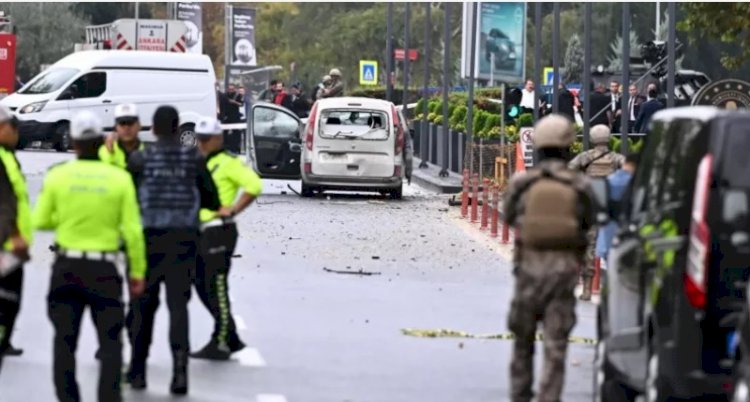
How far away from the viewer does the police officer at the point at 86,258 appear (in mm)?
10938

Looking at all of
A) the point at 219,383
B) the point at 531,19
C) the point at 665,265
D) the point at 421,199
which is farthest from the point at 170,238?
the point at 531,19

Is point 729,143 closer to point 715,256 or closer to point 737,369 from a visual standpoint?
point 715,256

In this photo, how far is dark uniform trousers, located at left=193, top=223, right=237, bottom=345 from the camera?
1408cm

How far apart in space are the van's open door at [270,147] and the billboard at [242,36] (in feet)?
135

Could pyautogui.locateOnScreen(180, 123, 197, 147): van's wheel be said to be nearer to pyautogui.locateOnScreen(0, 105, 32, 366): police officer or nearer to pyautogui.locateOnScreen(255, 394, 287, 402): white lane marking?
pyautogui.locateOnScreen(255, 394, 287, 402): white lane marking

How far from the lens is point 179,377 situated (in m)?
12.8

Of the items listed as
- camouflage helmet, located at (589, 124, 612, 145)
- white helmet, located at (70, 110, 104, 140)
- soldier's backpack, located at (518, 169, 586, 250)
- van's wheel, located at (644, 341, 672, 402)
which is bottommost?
van's wheel, located at (644, 341, 672, 402)

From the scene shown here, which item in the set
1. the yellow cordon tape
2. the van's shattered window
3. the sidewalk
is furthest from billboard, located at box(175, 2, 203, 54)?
the yellow cordon tape

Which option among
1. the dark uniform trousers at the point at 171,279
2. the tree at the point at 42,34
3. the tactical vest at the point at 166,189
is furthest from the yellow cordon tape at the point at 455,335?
the tree at the point at 42,34

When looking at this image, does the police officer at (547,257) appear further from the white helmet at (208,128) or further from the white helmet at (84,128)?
the white helmet at (208,128)

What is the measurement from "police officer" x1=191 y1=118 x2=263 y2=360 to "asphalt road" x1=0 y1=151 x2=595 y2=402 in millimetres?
381

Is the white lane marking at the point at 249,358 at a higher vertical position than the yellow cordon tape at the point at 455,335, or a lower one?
higher

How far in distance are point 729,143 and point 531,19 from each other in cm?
8539

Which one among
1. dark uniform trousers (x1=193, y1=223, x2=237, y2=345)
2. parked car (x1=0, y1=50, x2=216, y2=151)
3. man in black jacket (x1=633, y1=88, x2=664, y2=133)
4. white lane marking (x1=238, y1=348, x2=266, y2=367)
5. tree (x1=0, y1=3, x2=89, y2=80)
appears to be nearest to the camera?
dark uniform trousers (x1=193, y1=223, x2=237, y2=345)
